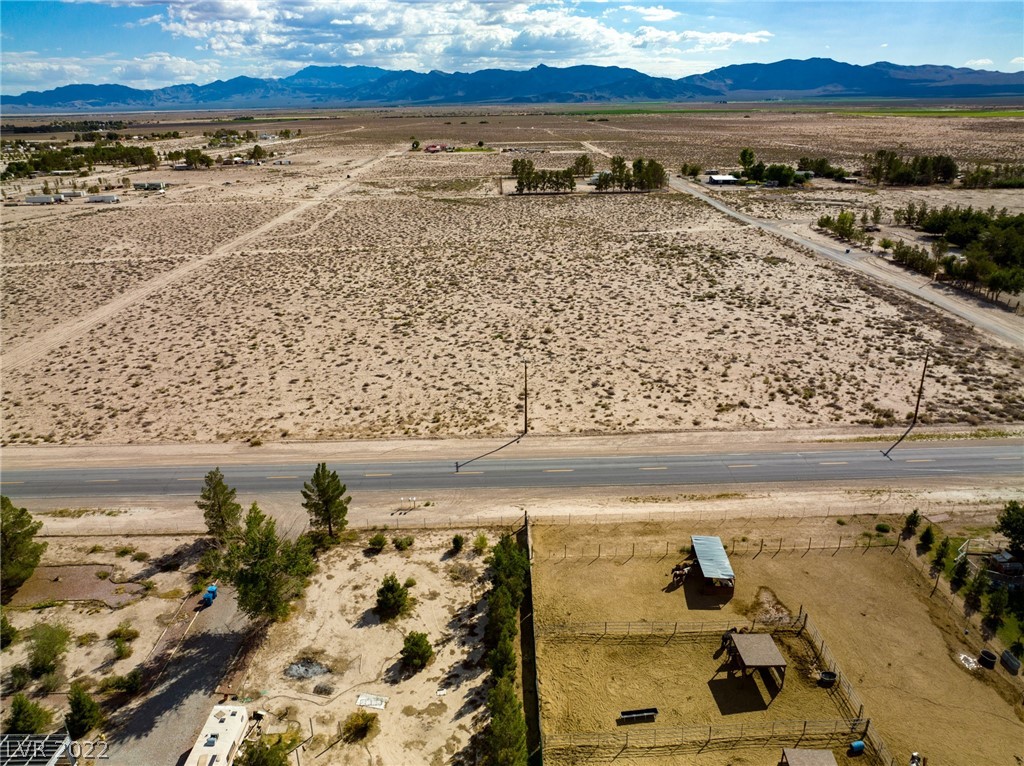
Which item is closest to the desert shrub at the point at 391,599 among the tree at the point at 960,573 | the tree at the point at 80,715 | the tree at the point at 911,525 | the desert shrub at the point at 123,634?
the desert shrub at the point at 123,634

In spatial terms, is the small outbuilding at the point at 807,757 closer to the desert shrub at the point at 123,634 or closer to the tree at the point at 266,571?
the tree at the point at 266,571

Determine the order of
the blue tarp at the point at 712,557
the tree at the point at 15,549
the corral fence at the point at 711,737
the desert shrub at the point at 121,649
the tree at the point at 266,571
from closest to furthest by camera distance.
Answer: the corral fence at the point at 711,737, the desert shrub at the point at 121,649, the tree at the point at 266,571, the blue tarp at the point at 712,557, the tree at the point at 15,549

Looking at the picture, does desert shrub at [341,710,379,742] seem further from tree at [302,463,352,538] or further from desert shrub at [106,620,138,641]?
desert shrub at [106,620,138,641]

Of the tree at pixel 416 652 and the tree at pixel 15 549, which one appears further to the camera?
→ the tree at pixel 15 549

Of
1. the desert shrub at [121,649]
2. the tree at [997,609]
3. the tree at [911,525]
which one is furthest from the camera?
the tree at [911,525]

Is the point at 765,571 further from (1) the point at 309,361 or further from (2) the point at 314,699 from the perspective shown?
(1) the point at 309,361

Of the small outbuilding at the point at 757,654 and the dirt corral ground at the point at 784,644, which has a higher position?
the small outbuilding at the point at 757,654

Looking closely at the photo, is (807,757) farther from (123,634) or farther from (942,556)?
(123,634)

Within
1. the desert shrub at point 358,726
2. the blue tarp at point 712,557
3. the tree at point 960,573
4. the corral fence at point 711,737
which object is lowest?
the corral fence at point 711,737
